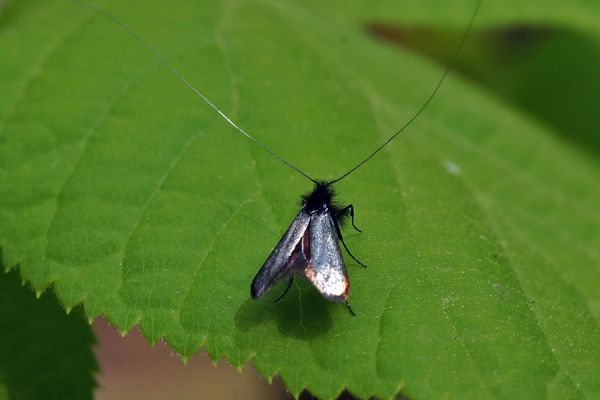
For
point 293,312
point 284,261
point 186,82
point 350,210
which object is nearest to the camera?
point 284,261

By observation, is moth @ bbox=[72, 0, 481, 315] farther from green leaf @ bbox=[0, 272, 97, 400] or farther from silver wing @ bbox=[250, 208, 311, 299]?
green leaf @ bbox=[0, 272, 97, 400]

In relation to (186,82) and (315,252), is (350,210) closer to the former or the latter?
(315,252)

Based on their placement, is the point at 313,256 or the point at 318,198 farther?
the point at 318,198

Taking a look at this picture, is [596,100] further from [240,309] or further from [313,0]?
[240,309]

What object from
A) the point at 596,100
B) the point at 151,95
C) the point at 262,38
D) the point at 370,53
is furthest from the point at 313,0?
the point at 596,100

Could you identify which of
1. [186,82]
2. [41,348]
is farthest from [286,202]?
[41,348]

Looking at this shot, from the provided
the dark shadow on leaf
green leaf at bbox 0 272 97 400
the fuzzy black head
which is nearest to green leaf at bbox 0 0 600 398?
A: the dark shadow on leaf

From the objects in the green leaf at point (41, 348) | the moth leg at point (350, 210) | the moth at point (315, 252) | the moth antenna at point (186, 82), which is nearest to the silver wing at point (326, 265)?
the moth at point (315, 252)

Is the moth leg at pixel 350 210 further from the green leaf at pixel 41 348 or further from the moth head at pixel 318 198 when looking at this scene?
the green leaf at pixel 41 348
